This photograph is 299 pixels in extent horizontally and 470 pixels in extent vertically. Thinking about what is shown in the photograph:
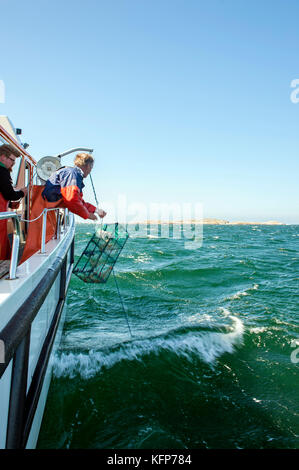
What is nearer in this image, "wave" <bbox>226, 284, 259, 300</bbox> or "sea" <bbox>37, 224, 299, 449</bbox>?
"sea" <bbox>37, 224, 299, 449</bbox>

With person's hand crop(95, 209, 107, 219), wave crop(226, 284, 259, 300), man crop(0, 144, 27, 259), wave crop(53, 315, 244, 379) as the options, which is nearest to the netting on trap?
wave crop(53, 315, 244, 379)

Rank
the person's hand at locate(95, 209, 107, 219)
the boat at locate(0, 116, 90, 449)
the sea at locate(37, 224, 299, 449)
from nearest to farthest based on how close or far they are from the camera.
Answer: the boat at locate(0, 116, 90, 449) → the sea at locate(37, 224, 299, 449) → the person's hand at locate(95, 209, 107, 219)

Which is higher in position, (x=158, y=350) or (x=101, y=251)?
(x=101, y=251)

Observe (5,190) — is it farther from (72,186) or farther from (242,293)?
(242,293)

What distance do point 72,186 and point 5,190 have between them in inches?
28.4

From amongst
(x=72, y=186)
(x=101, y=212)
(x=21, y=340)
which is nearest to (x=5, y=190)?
(x=72, y=186)

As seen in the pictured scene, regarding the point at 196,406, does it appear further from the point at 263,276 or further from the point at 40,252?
the point at 263,276

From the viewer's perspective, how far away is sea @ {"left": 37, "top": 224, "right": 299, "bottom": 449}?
3.05 metres

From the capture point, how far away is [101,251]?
580 centimetres

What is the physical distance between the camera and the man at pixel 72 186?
10.3ft

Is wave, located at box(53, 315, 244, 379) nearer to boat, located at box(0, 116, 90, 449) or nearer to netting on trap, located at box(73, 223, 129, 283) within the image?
boat, located at box(0, 116, 90, 449)

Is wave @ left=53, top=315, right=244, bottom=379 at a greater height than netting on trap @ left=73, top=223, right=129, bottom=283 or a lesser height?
lesser

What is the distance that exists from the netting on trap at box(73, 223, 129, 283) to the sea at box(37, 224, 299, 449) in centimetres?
116
